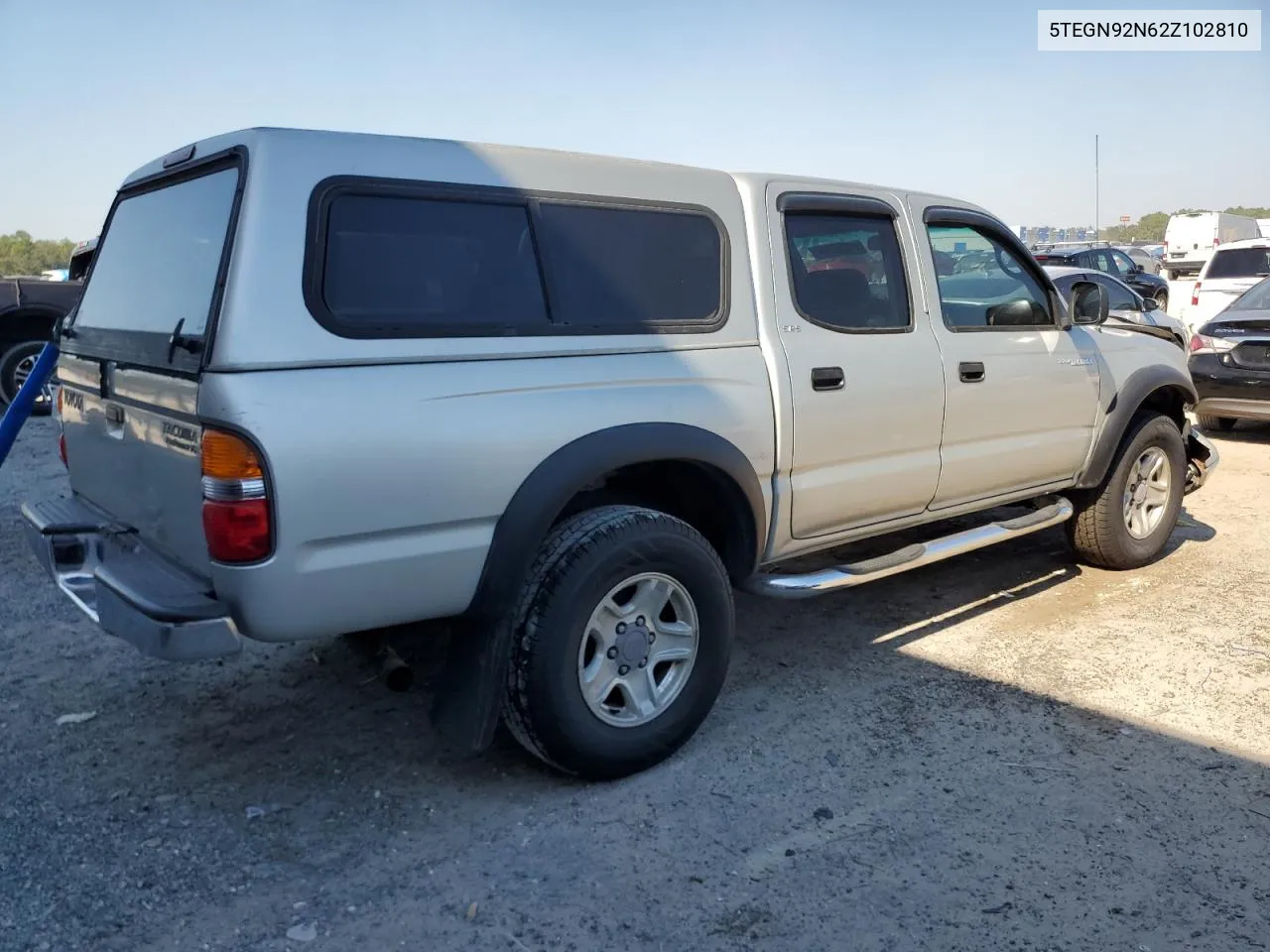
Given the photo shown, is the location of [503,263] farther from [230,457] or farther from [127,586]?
[127,586]

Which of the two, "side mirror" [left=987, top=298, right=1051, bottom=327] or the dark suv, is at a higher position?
the dark suv

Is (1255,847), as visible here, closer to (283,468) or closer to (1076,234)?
(283,468)

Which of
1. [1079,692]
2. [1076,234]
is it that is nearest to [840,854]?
[1079,692]

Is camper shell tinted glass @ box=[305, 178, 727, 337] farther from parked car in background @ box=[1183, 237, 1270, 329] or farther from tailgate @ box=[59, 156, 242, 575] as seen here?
parked car in background @ box=[1183, 237, 1270, 329]

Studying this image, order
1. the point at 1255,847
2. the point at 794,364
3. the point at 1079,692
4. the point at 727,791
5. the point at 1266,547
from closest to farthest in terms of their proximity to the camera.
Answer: the point at 1255,847, the point at 727,791, the point at 794,364, the point at 1079,692, the point at 1266,547

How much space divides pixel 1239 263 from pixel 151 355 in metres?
13.9

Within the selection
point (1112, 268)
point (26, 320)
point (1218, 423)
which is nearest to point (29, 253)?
point (26, 320)

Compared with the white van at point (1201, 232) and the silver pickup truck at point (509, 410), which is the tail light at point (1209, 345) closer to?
the silver pickup truck at point (509, 410)

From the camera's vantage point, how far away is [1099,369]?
5.09 m

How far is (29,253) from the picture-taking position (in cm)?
2942

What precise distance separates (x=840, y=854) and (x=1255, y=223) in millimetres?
33018

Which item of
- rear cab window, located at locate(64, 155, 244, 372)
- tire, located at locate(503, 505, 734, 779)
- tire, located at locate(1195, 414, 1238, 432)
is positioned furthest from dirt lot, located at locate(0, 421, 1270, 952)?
tire, located at locate(1195, 414, 1238, 432)

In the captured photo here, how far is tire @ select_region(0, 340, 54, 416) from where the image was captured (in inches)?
385

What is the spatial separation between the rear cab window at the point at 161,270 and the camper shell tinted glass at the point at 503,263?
0.31 m
